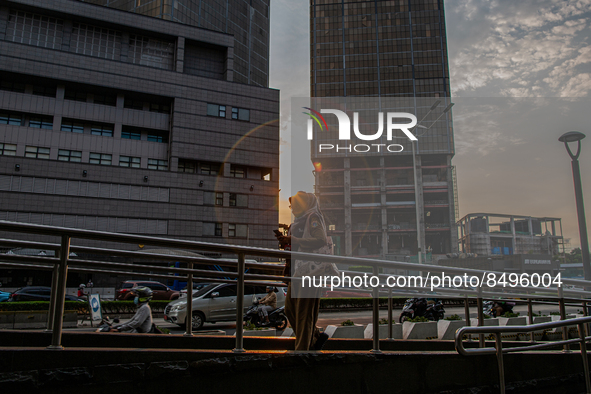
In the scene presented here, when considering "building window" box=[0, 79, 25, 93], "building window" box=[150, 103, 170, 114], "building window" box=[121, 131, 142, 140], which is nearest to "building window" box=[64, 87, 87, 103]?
"building window" box=[0, 79, 25, 93]

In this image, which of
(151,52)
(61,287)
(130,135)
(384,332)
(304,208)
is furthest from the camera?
(151,52)

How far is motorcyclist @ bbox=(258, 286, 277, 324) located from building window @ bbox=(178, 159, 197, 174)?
34.9 m

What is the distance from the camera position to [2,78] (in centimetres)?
4053

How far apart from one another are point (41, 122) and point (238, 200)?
21.1m

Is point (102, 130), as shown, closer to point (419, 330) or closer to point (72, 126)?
point (72, 126)

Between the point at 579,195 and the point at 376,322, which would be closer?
the point at 376,322

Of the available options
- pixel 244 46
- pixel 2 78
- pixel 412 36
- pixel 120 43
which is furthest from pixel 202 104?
pixel 412 36

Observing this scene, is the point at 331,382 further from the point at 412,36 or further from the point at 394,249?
the point at 412,36

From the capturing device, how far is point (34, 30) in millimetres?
44562

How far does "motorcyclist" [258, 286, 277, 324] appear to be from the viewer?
520 inches

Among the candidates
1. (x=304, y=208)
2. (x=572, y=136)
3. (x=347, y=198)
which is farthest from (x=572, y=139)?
(x=347, y=198)

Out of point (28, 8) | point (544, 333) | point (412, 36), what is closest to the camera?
point (544, 333)

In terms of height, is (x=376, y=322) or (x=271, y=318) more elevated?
(x=376, y=322)

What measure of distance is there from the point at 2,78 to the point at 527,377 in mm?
49179
